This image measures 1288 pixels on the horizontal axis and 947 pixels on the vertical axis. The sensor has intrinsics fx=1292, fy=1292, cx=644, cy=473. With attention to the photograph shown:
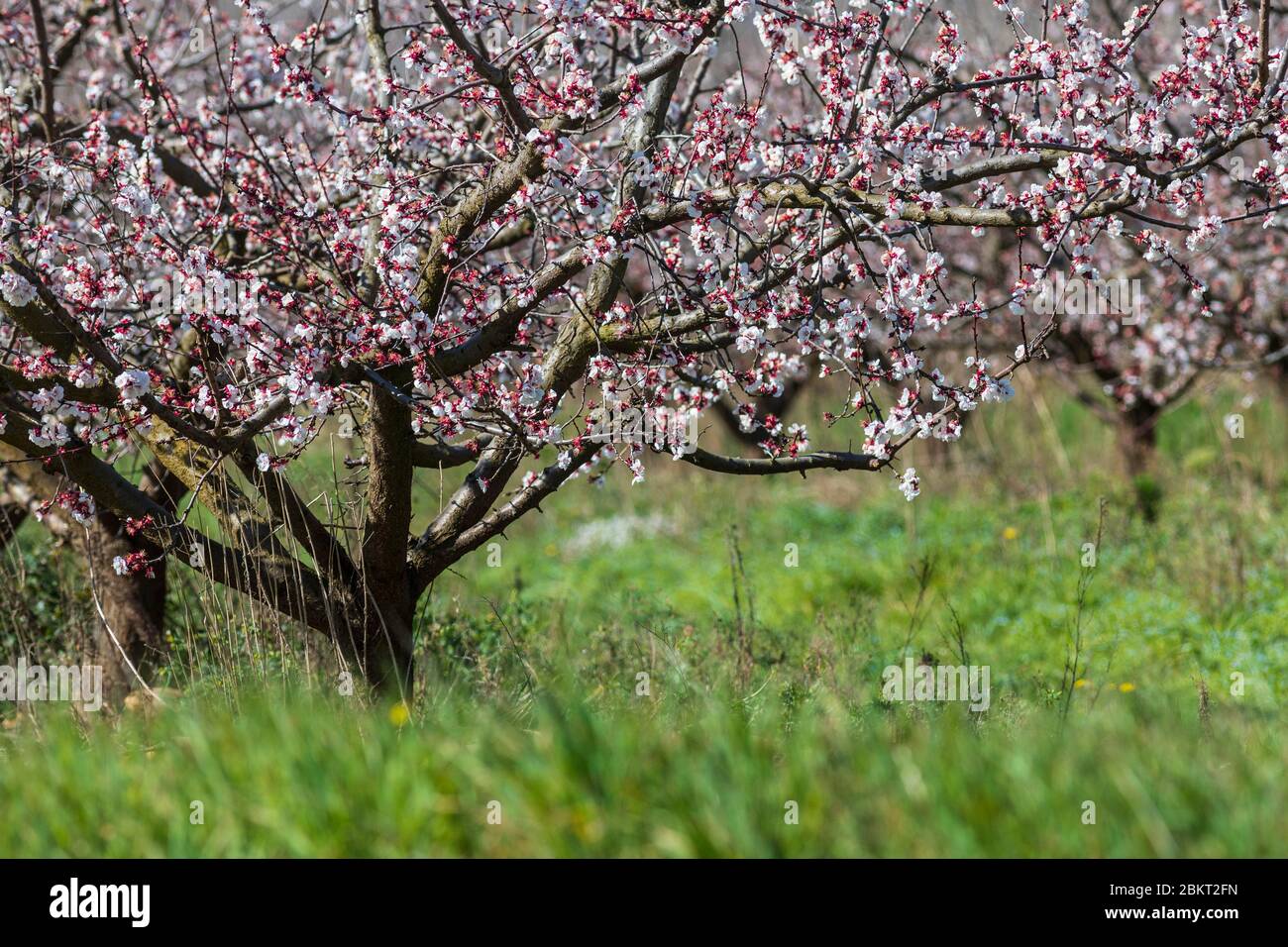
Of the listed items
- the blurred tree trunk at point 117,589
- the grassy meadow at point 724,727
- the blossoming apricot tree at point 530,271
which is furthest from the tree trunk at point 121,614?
the blossoming apricot tree at point 530,271

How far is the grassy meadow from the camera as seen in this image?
293cm

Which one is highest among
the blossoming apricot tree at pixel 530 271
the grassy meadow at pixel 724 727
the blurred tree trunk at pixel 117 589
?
the blossoming apricot tree at pixel 530 271

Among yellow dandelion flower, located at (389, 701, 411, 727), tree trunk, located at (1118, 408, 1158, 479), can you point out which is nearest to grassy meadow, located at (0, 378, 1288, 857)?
yellow dandelion flower, located at (389, 701, 411, 727)

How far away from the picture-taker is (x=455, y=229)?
4672 mm

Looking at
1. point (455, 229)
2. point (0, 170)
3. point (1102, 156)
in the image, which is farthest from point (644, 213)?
point (0, 170)

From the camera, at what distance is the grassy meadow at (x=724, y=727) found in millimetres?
2926

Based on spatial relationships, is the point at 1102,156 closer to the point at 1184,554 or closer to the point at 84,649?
the point at 84,649

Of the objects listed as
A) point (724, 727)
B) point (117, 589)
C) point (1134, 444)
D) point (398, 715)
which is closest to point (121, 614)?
point (117, 589)

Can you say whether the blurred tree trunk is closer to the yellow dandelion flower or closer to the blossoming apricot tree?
the blossoming apricot tree

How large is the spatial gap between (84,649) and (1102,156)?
4.45m

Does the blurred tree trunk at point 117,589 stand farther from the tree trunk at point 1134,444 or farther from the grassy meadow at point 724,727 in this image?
the tree trunk at point 1134,444

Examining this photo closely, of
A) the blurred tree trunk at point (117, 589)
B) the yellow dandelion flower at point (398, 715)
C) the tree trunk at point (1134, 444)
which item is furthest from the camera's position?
the tree trunk at point (1134, 444)

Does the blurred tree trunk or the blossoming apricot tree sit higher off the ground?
the blossoming apricot tree

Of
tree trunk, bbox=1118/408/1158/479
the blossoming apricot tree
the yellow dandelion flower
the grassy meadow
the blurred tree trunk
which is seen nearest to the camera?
the grassy meadow
